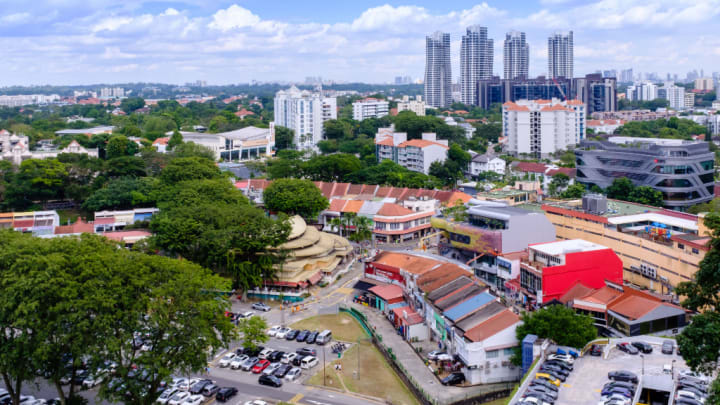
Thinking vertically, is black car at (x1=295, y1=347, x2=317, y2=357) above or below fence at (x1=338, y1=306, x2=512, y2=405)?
above

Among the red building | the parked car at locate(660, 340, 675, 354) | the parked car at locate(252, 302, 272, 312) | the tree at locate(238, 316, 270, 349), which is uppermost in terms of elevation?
Answer: the red building

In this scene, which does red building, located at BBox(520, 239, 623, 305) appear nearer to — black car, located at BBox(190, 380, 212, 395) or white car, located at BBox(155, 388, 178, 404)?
black car, located at BBox(190, 380, 212, 395)

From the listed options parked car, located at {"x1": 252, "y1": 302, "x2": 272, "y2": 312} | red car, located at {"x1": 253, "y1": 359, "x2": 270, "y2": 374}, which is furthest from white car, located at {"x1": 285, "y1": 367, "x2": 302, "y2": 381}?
parked car, located at {"x1": 252, "y1": 302, "x2": 272, "y2": 312}

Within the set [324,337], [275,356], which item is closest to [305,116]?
[324,337]

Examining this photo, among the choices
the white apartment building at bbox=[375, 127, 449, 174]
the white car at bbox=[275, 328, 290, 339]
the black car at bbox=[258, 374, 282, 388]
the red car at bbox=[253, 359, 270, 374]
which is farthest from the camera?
the white apartment building at bbox=[375, 127, 449, 174]

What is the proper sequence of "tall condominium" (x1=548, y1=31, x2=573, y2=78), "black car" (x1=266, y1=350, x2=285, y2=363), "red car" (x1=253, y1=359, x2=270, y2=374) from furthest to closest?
"tall condominium" (x1=548, y1=31, x2=573, y2=78)
"black car" (x1=266, y1=350, x2=285, y2=363)
"red car" (x1=253, y1=359, x2=270, y2=374)

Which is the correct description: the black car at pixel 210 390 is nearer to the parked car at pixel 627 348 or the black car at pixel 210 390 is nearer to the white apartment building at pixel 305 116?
the parked car at pixel 627 348
